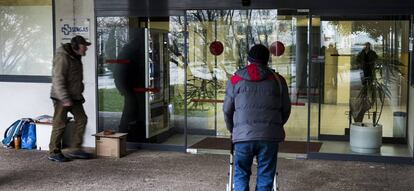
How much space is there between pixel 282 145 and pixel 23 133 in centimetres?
365

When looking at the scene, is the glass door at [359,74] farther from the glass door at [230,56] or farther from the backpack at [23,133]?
the backpack at [23,133]

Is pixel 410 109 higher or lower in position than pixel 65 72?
lower

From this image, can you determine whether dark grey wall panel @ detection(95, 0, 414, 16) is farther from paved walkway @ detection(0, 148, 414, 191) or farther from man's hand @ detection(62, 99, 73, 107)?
paved walkway @ detection(0, 148, 414, 191)

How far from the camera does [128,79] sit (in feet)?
Result: 25.4

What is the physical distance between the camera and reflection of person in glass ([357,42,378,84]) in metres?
7.88

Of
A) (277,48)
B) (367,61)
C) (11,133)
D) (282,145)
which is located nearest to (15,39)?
(11,133)

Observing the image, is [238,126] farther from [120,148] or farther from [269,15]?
[269,15]

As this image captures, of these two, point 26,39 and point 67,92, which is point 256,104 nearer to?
point 67,92

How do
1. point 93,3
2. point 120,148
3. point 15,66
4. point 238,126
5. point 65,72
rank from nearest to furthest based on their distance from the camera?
point 238,126, point 65,72, point 120,148, point 93,3, point 15,66

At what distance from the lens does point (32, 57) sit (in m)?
7.94

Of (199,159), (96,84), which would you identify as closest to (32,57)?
(96,84)

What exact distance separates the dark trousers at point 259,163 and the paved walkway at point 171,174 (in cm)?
125

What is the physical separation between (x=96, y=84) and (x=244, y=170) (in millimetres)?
3827

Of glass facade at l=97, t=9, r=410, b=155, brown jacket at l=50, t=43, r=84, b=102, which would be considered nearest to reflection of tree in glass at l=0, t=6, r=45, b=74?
glass facade at l=97, t=9, r=410, b=155
